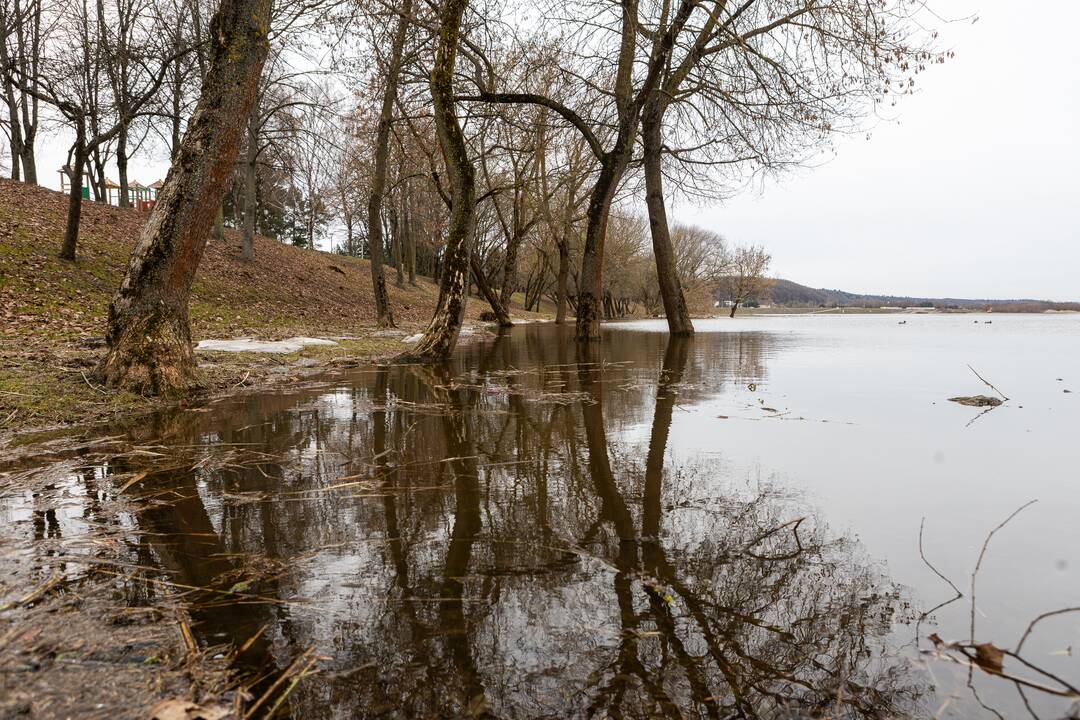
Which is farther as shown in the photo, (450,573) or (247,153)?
(247,153)

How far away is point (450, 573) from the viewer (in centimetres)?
220

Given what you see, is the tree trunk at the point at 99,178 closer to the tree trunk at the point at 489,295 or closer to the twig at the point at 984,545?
the tree trunk at the point at 489,295

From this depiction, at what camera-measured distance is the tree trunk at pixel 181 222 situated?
5535 millimetres

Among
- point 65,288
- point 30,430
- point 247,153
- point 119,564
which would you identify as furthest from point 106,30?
point 119,564

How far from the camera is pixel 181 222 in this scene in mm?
5574

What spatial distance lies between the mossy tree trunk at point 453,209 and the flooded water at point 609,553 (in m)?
4.83

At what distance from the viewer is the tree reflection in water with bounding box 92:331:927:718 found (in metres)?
1.55

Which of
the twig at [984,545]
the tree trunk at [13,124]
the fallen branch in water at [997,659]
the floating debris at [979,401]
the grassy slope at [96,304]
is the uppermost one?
the tree trunk at [13,124]

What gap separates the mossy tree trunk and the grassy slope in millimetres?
1693

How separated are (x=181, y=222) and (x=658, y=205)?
12.5 metres

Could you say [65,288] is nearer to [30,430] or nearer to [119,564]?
[30,430]

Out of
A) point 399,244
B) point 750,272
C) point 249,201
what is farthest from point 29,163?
point 750,272

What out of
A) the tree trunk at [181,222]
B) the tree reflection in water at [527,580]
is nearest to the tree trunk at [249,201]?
the tree trunk at [181,222]

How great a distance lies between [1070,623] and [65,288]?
17331 mm
